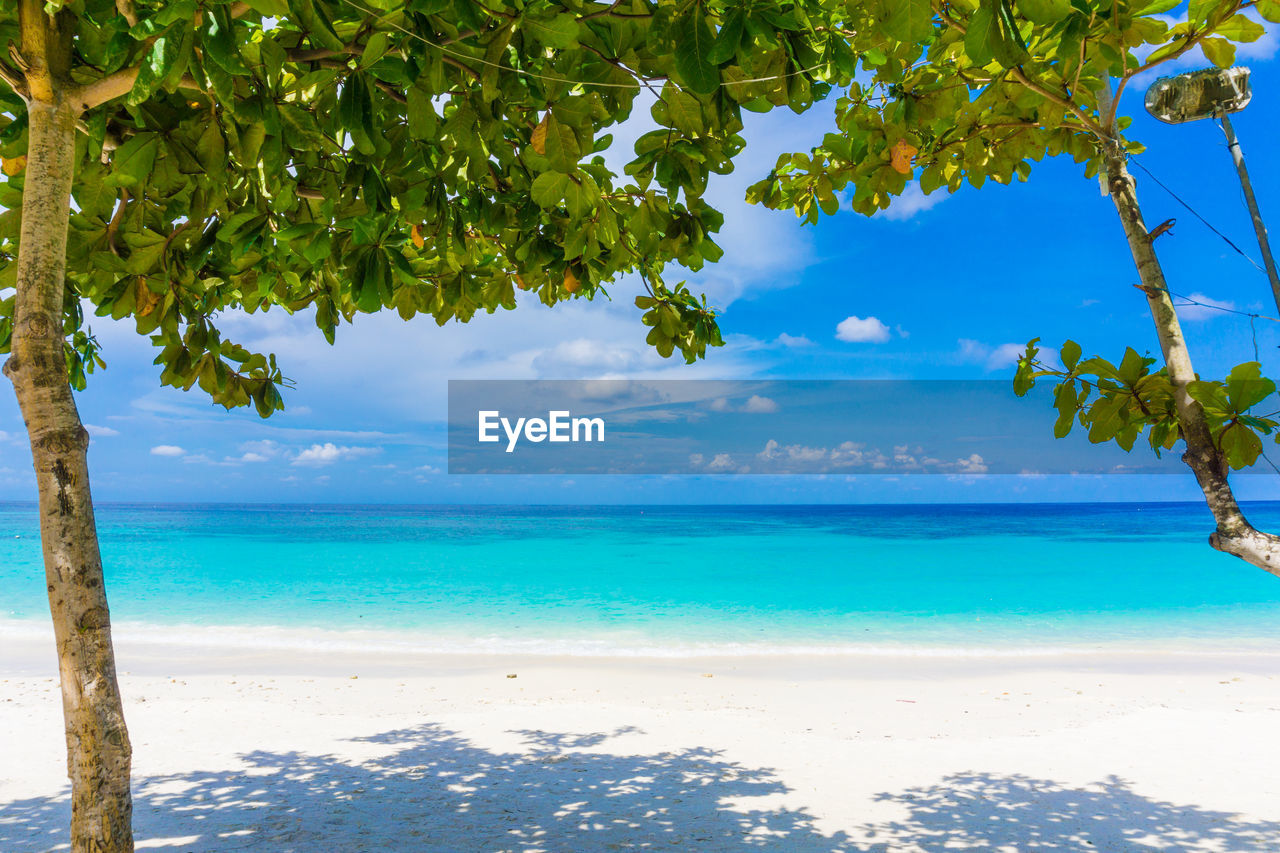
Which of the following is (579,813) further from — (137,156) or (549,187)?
(137,156)

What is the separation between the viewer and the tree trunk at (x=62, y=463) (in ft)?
4.86

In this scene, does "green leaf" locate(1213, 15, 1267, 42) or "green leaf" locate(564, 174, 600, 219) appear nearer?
"green leaf" locate(1213, 15, 1267, 42)

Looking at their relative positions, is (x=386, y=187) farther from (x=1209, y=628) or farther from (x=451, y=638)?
(x=1209, y=628)

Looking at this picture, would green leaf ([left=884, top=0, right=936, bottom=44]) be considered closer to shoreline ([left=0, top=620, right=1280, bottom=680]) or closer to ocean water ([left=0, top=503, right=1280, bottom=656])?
shoreline ([left=0, top=620, right=1280, bottom=680])

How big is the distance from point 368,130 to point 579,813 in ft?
A: 10.8

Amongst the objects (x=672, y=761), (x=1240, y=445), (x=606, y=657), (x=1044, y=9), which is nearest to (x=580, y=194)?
(x=1044, y=9)

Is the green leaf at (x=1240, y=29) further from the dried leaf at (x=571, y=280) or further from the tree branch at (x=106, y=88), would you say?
the tree branch at (x=106, y=88)

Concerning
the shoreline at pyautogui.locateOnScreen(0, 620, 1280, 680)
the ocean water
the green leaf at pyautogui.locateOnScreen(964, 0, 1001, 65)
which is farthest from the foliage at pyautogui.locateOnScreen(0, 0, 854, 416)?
the ocean water

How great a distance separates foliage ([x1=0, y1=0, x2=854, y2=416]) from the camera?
1.35 meters

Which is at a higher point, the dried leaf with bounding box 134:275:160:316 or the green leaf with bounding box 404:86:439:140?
the green leaf with bounding box 404:86:439:140

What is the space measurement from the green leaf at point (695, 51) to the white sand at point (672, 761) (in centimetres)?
313

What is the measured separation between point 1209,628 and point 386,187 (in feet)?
47.6

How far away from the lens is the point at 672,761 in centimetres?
454

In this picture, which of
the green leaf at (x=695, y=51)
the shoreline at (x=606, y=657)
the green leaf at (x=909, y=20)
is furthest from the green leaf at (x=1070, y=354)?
the shoreline at (x=606, y=657)
